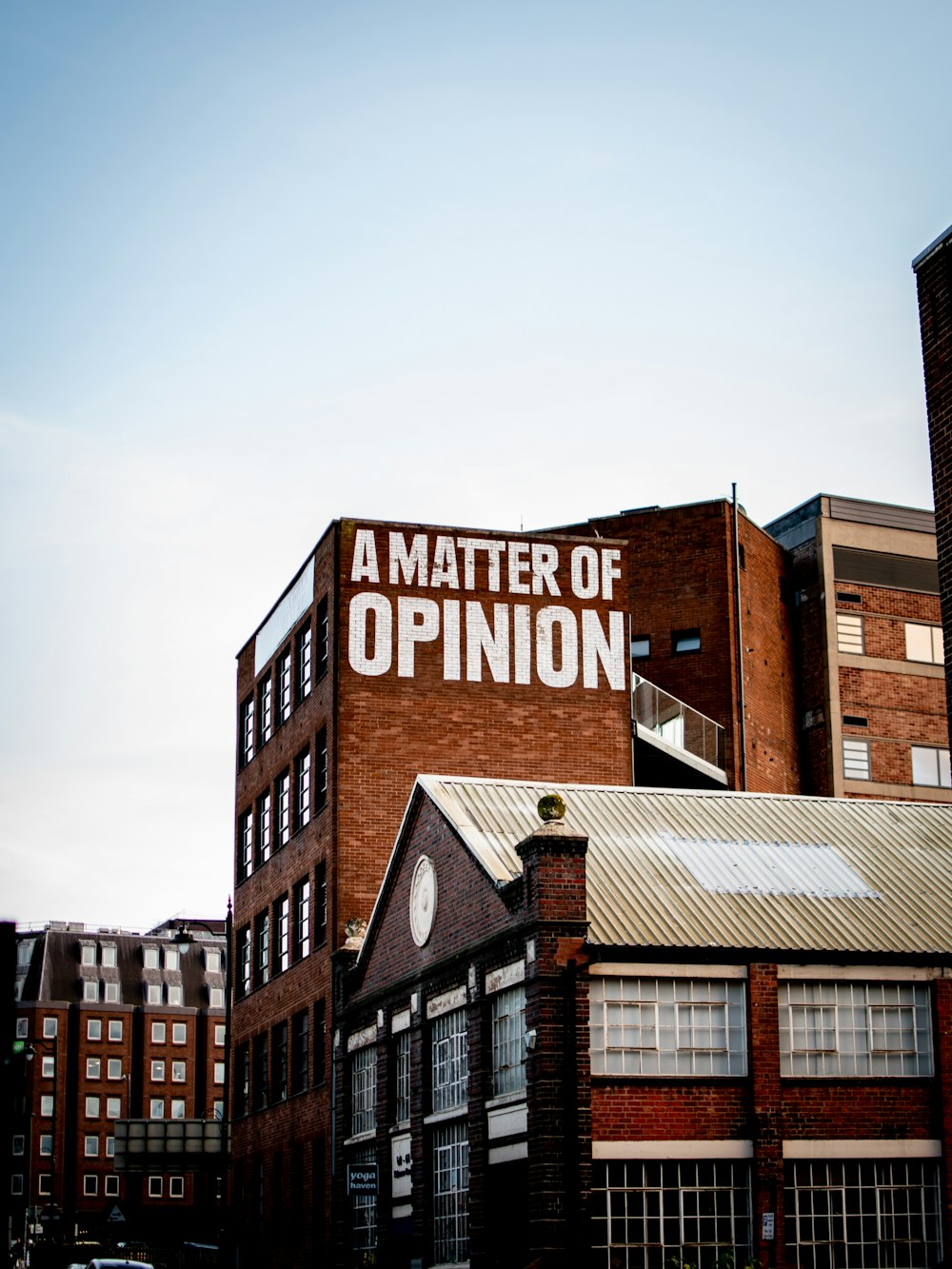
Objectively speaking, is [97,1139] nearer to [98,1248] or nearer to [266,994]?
[98,1248]

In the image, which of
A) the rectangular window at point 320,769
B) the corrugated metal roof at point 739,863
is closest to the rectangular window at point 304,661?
the rectangular window at point 320,769

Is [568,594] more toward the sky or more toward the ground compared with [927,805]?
more toward the sky

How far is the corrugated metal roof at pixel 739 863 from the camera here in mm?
30672

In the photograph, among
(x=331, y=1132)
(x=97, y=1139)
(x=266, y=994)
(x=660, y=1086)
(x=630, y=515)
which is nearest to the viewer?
(x=660, y=1086)

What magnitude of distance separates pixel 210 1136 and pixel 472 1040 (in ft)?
97.4

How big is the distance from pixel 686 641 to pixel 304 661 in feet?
40.9

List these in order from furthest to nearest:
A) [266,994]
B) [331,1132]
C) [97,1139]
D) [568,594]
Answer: [97,1139] → [266,994] → [568,594] → [331,1132]

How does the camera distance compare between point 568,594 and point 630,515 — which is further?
point 630,515

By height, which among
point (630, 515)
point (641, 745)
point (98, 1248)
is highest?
point (630, 515)

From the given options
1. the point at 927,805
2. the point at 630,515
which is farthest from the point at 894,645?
the point at 927,805

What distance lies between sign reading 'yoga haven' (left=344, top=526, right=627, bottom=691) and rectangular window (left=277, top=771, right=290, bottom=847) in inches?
274

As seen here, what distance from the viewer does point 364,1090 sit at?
39.7 m

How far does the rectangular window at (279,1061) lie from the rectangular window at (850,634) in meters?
21.3

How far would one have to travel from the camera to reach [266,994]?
52.4 metres
